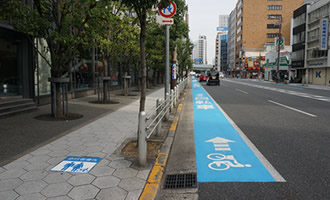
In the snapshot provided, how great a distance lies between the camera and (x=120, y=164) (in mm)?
4609

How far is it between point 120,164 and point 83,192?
1.12 m

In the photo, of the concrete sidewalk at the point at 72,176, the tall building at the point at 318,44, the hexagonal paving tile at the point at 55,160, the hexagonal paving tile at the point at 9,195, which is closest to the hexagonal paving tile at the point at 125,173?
the concrete sidewalk at the point at 72,176

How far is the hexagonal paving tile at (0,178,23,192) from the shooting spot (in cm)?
367

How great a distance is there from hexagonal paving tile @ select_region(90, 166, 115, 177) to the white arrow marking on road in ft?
8.31

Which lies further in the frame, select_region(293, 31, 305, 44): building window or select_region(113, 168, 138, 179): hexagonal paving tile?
select_region(293, 31, 305, 44): building window

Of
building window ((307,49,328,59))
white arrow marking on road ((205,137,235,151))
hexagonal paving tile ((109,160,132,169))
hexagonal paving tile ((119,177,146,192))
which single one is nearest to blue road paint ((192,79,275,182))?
white arrow marking on road ((205,137,235,151))

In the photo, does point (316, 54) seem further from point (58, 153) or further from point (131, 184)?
point (131, 184)

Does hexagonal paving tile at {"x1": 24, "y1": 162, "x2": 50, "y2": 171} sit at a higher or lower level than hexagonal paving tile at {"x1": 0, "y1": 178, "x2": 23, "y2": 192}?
higher

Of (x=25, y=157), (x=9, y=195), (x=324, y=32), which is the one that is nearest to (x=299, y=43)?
(x=324, y=32)

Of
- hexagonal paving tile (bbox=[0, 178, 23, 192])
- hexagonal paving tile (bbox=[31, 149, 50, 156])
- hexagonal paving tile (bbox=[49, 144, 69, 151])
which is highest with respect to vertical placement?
hexagonal paving tile (bbox=[49, 144, 69, 151])

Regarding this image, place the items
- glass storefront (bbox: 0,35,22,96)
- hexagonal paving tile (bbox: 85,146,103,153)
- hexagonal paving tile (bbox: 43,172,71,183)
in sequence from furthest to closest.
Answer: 1. glass storefront (bbox: 0,35,22,96)
2. hexagonal paving tile (bbox: 85,146,103,153)
3. hexagonal paving tile (bbox: 43,172,71,183)

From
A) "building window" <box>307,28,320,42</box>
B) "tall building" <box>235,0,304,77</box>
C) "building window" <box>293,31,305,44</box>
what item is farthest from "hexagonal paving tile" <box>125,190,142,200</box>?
"tall building" <box>235,0,304,77</box>

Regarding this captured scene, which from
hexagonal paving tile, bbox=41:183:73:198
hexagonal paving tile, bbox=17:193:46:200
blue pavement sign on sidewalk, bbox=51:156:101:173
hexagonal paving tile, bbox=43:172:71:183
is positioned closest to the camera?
hexagonal paving tile, bbox=17:193:46:200

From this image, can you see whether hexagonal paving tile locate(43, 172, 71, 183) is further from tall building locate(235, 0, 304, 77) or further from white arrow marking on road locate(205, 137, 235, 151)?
tall building locate(235, 0, 304, 77)
